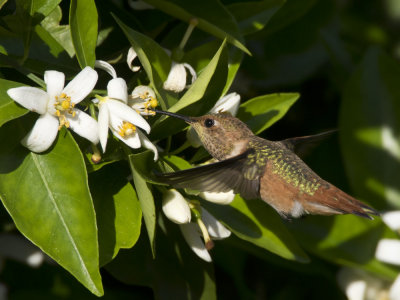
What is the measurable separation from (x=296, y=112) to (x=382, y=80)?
381 millimetres

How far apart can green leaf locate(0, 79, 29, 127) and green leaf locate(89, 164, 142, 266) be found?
0.23 m

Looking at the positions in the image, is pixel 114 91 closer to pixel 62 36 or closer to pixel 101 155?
pixel 101 155

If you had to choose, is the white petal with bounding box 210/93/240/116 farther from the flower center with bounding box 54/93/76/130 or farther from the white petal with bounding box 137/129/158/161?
the flower center with bounding box 54/93/76/130

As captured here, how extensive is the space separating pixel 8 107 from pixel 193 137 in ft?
1.35

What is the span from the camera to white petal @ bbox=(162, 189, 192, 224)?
1.27 meters

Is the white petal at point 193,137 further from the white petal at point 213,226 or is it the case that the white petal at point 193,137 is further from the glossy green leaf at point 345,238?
the glossy green leaf at point 345,238

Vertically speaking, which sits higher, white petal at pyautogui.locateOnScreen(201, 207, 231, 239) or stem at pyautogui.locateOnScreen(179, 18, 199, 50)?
stem at pyautogui.locateOnScreen(179, 18, 199, 50)

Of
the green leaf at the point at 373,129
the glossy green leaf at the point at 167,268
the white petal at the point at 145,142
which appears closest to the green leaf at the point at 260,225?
the glossy green leaf at the point at 167,268

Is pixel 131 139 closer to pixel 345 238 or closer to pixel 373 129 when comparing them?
pixel 345 238

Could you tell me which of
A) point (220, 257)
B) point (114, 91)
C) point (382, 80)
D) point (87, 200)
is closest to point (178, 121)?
point (114, 91)

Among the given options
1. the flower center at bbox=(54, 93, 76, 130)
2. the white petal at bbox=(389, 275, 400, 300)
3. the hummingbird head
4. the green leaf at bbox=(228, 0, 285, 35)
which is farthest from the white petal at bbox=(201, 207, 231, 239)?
the white petal at bbox=(389, 275, 400, 300)

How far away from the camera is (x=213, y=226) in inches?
54.4

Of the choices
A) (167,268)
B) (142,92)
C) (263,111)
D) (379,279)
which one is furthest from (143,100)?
(379,279)

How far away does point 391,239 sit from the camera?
187 cm
